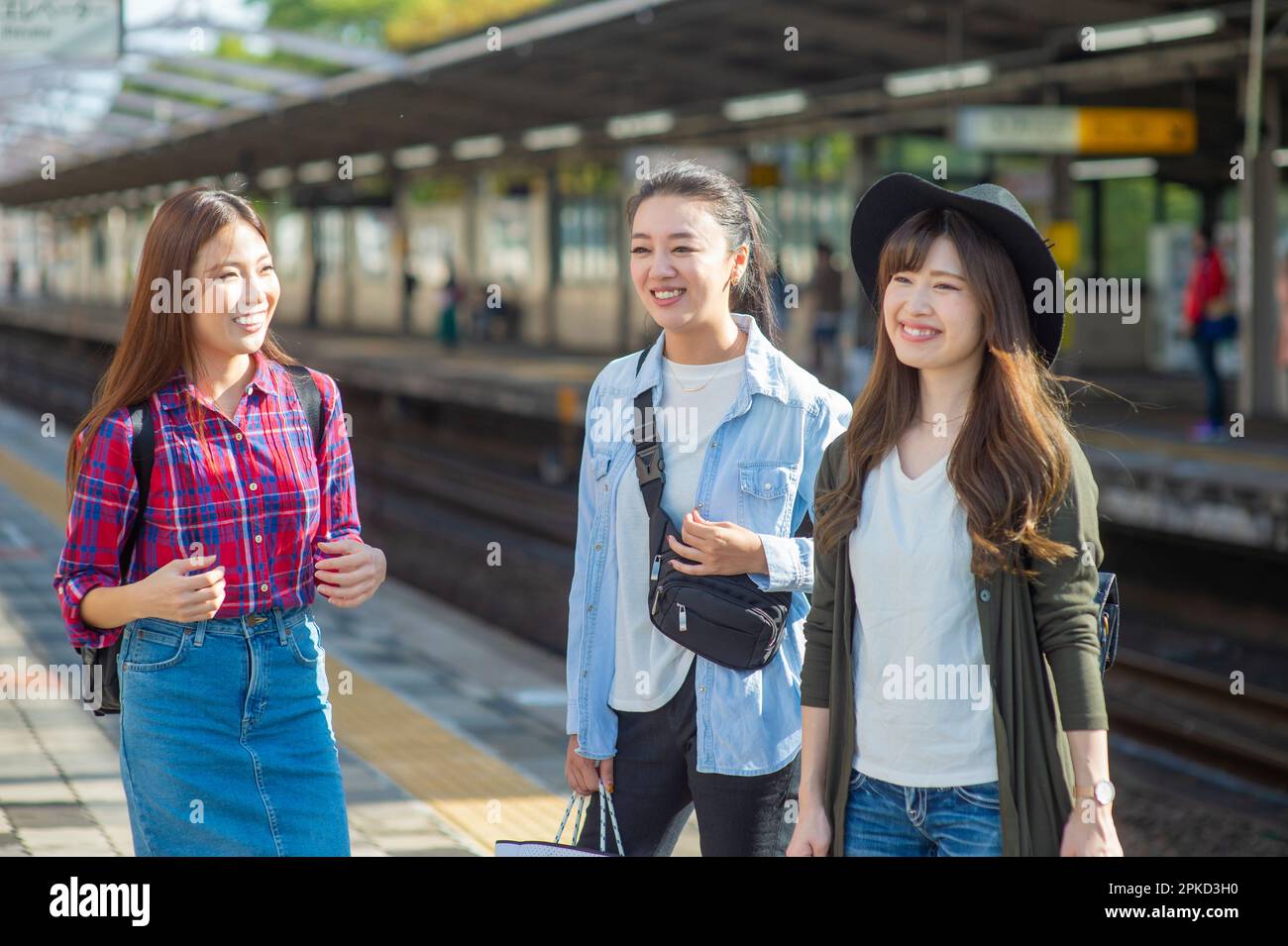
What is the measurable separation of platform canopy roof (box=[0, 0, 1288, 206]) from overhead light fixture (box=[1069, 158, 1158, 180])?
22 centimetres

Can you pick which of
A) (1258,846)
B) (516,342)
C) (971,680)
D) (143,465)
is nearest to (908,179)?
(971,680)

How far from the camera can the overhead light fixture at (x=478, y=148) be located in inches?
1176

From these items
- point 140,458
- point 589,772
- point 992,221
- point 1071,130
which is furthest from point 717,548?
point 1071,130

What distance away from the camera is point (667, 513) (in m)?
3.04

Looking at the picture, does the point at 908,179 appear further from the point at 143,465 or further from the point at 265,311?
the point at 143,465

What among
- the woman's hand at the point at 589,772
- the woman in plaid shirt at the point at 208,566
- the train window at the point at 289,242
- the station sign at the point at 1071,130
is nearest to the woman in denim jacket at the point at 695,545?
the woman's hand at the point at 589,772

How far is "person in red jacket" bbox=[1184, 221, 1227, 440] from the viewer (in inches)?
580

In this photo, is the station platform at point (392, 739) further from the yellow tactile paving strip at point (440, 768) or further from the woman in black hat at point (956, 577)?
the woman in black hat at point (956, 577)

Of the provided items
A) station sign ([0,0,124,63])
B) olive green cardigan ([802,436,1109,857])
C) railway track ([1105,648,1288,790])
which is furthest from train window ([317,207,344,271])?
olive green cardigan ([802,436,1109,857])

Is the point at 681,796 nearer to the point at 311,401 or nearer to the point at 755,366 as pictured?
the point at 755,366

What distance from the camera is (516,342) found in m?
33.7

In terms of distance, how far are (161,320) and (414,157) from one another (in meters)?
32.3

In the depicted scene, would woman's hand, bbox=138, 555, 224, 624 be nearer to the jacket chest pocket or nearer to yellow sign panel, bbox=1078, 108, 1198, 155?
the jacket chest pocket
